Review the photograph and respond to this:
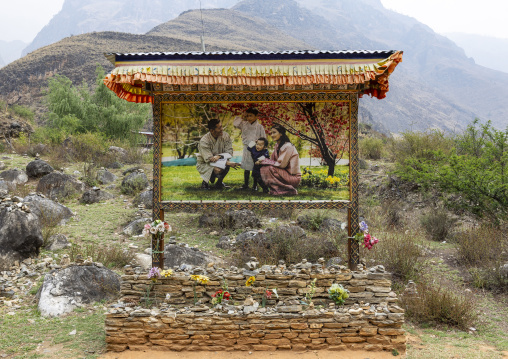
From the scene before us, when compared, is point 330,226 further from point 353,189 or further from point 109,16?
point 109,16

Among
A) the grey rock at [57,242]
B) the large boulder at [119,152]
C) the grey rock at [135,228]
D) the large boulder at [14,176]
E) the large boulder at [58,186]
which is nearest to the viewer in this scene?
the grey rock at [57,242]

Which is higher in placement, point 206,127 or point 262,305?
point 206,127

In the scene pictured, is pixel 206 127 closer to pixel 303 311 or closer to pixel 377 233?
pixel 303 311

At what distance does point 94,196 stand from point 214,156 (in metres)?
7.26

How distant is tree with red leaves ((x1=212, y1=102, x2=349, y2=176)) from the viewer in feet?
20.5

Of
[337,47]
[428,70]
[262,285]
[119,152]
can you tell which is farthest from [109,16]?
[262,285]

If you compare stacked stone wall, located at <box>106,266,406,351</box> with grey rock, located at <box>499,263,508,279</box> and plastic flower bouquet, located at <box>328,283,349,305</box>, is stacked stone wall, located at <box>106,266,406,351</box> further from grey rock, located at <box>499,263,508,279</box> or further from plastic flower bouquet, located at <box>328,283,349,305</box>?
grey rock, located at <box>499,263,508,279</box>

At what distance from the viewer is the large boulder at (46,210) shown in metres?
9.22

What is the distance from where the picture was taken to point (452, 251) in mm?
8953

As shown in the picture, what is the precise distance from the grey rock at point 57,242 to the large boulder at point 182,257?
238 centimetres

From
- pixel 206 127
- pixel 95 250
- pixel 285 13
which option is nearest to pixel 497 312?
pixel 206 127

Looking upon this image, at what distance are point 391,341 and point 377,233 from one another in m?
4.71

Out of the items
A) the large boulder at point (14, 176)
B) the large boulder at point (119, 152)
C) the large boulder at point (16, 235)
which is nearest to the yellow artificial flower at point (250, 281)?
the large boulder at point (16, 235)

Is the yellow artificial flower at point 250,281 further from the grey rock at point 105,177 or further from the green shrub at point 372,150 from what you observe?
the green shrub at point 372,150
